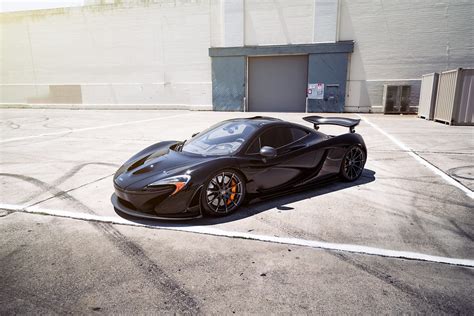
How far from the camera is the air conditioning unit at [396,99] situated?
749 inches

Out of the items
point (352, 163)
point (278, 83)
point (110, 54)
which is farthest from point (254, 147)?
point (110, 54)

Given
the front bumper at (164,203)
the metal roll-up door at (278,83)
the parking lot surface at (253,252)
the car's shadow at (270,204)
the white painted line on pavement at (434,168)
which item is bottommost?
A: the parking lot surface at (253,252)

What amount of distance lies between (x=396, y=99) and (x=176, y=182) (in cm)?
1906

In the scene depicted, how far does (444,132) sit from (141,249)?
40.2 ft

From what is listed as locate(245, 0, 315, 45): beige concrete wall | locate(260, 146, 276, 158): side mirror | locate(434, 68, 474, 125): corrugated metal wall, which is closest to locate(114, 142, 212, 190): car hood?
locate(260, 146, 276, 158): side mirror

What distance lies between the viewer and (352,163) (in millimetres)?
5703

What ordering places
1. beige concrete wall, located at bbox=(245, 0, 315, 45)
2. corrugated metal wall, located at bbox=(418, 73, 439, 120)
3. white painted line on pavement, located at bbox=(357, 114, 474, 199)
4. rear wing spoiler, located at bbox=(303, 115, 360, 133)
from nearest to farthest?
white painted line on pavement, located at bbox=(357, 114, 474, 199), rear wing spoiler, located at bbox=(303, 115, 360, 133), corrugated metal wall, located at bbox=(418, 73, 439, 120), beige concrete wall, located at bbox=(245, 0, 315, 45)

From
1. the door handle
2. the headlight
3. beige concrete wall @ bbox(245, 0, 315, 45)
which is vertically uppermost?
beige concrete wall @ bbox(245, 0, 315, 45)

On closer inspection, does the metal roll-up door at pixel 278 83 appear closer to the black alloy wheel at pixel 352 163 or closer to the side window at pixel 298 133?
the black alloy wheel at pixel 352 163

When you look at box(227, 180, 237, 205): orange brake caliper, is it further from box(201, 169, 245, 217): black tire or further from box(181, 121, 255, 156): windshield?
box(181, 121, 255, 156): windshield

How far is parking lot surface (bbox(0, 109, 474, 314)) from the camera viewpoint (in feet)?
8.46

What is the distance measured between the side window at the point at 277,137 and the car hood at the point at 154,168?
3.08ft

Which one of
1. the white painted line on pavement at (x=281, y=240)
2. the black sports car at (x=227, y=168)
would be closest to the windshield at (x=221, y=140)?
the black sports car at (x=227, y=168)

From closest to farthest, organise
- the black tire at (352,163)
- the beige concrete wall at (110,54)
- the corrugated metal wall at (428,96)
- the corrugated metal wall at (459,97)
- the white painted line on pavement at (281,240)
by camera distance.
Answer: the white painted line on pavement at (281,240), the black tire at (352,163), the corrugated metal wall at (459,97), the corrugated metal wall at (428,96), the beige concrete wall at (110,54)
